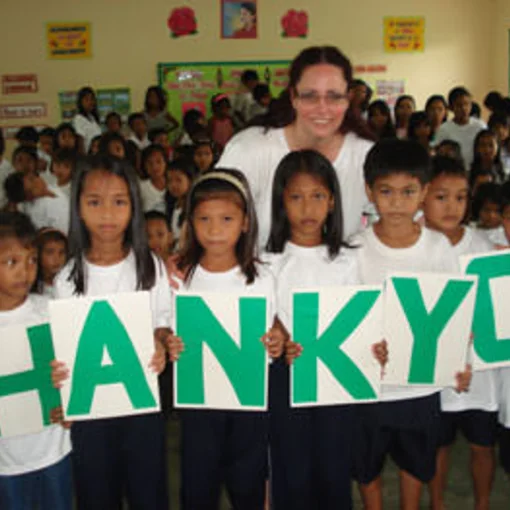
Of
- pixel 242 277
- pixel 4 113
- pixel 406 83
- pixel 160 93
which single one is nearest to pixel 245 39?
pixel 160 93

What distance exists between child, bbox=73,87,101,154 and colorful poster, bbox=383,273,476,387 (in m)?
A: 4.94

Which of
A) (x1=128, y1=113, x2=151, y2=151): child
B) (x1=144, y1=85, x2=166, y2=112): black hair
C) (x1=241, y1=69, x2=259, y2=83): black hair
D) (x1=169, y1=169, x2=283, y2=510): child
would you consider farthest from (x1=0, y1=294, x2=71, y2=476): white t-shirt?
(x1=241, y1=69, x2=259, y2=83): black hair

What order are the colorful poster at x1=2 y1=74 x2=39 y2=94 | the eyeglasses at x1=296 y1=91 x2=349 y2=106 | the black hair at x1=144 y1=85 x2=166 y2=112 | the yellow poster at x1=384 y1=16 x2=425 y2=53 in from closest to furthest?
1. the eyeglasses at x1=296 y1=91 x2=349 y2=106
2. the black hair at x1=144 y1=85 x2=166 y2=112
3. the colorful poster at x1=2 y1=74 x2=39 y2=94
4. the yellow poster at x1=384 y1=16 x2=425 y2=53

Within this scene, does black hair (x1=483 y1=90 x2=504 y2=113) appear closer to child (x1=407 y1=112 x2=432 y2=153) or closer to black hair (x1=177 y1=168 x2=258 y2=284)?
child (x1=407 y1=112 x2=432 y2=153)

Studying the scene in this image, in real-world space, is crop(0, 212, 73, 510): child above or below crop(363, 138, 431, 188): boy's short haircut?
below

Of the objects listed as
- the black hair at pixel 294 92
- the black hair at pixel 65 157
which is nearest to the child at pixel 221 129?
the black hair at pixel 65 157

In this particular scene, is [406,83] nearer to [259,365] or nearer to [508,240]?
[508,240]

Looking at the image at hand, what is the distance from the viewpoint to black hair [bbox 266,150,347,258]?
1.80 m

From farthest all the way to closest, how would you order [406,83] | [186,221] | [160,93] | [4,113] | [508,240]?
[406,83], [4,113], [160,93], [508,240], [186,221]

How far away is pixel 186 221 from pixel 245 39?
566 cm

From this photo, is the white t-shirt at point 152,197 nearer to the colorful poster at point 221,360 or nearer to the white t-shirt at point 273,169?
the white t-shirt at point 273,169

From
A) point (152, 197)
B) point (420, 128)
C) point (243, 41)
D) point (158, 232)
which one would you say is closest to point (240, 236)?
point (158, 232)

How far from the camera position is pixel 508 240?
1999 millimetres

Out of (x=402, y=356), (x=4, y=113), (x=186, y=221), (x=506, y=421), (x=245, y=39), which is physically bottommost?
(x=506, y=421)
